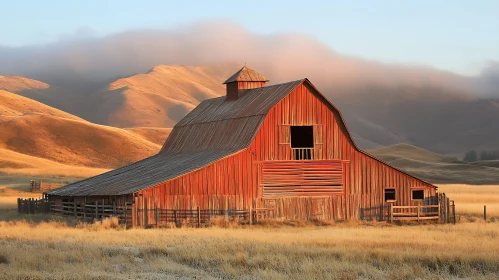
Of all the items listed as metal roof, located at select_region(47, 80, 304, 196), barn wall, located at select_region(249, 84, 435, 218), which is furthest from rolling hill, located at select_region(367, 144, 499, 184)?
barn wall, located at select_region(249, 84, 435, 218)

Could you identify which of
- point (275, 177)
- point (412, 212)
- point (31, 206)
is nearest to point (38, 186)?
point (31, 206)

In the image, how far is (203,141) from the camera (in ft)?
169

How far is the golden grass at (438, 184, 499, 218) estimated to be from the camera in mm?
51406

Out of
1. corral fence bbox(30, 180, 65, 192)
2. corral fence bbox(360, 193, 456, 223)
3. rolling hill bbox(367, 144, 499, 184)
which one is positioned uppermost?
rolling hill bbox(367, 144, 499, 184)

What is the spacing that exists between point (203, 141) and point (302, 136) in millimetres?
6119

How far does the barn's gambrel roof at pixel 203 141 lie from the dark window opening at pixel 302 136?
2789 mm

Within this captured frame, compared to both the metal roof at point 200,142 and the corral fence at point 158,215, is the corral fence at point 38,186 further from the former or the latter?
the corral fence at point 158,215

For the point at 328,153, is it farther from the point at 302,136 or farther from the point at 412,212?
the point at 412,212

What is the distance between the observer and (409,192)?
4684cm

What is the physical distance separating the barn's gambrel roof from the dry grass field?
29.2ft

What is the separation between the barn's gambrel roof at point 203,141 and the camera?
146 feet

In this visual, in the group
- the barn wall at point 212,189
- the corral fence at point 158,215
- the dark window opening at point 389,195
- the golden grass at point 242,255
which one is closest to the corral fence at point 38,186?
the corral fence at point 158,215

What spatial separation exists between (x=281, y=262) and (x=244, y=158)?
2006 cm

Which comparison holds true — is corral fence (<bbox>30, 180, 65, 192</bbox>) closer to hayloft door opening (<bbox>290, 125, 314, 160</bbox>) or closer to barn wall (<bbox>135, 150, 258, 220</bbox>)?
hayloft door opening (<bbox>290, 125, 314, 160</bbox>)
